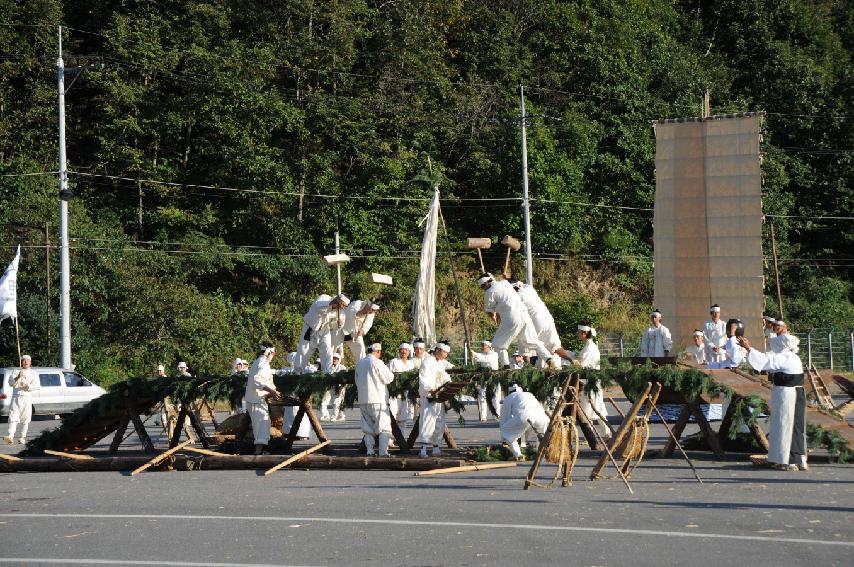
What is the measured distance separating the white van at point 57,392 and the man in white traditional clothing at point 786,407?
850 inches

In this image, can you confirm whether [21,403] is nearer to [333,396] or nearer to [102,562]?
[333,396]

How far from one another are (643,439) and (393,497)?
330 centimetres

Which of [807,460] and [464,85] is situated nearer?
[807,460]

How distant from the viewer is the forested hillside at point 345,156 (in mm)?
42188

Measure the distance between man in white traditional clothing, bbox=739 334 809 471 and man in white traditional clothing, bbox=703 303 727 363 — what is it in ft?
21.7

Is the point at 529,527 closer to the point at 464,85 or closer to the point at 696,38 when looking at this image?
the point at 464,85

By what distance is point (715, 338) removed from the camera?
25344 millimetres

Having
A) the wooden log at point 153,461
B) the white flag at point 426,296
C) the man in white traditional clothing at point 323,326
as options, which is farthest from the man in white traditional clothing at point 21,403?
the white flag at point 426,296

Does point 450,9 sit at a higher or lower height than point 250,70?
higher

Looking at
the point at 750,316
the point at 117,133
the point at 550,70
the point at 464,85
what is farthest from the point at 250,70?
the point at 750,316

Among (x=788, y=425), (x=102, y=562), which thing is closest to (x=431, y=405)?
(x=788, y=425)

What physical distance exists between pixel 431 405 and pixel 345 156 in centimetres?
3029

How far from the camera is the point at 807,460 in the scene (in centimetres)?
1805

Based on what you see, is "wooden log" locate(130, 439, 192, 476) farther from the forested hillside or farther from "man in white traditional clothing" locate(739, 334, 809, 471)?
the forested hillside
